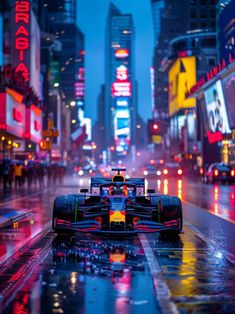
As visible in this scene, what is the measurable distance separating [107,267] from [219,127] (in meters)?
72.4

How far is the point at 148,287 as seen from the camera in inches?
354

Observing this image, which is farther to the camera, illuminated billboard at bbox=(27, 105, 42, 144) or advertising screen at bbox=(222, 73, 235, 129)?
advertising screen at bbox=(222, 73, 235, 129)

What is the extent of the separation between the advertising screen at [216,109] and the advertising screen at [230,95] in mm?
2187

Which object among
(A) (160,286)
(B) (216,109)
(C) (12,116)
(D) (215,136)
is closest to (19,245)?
(A) (160,286)

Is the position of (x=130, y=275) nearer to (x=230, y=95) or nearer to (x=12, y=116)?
(x=12, y=116)

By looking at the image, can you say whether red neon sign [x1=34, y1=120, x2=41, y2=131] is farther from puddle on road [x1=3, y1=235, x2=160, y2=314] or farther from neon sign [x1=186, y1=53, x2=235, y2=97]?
puddle on road [x1=3, y1=235, x2=160, y2=314]

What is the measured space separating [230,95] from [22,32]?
2472cm

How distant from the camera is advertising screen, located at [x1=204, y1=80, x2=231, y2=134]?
77.8 meters

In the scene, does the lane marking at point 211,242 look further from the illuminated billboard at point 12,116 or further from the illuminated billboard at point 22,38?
the illuminated billboard at point 22,38

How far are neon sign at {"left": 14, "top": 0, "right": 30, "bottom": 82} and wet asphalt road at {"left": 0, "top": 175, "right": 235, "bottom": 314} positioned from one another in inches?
2348

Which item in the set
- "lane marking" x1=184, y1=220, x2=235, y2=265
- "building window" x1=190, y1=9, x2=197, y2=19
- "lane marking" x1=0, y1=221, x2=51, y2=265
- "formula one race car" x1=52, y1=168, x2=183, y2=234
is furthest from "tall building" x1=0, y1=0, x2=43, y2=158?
"building window" x1=190, y1=9, x2=197, y2=19

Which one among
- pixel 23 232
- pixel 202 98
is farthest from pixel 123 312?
pixel 202 98

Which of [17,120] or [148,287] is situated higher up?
[17,120]

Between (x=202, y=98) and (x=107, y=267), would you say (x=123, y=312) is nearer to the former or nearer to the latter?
(x=107, y=267)
